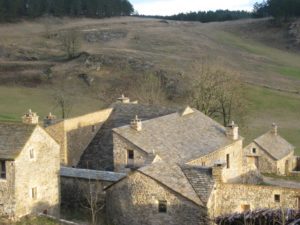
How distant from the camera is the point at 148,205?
36.8 meters

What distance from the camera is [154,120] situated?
48.8m

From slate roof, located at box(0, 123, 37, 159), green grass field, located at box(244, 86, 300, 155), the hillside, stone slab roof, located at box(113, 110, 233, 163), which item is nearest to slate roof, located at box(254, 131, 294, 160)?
stone slab roof, located at box(113, 110, 233, 163)

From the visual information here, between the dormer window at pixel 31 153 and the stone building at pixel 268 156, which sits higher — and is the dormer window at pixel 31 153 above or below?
above

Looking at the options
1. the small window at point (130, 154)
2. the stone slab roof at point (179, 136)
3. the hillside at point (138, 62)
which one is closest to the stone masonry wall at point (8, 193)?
the stone slab roof at point (179, 136)

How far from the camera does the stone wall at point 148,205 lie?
118 ft

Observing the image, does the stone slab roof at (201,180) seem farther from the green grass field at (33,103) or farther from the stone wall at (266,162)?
the green grass field at (33,103)

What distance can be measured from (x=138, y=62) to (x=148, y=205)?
73106 millimetres

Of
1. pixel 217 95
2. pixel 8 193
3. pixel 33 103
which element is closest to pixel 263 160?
pixel 217 95

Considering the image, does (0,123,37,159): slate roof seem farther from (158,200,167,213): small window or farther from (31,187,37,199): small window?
(158,200,167,213): small window

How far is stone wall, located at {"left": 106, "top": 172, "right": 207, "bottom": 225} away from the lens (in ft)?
118

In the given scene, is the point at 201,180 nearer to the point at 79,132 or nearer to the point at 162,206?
the point at 162,206

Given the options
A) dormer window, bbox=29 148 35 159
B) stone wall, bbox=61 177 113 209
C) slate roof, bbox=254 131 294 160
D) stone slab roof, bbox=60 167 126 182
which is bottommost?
slate roof, bbox=254 131 294 160

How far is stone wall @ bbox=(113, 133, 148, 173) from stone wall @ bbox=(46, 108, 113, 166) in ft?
17.7

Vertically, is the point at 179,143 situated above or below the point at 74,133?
below
